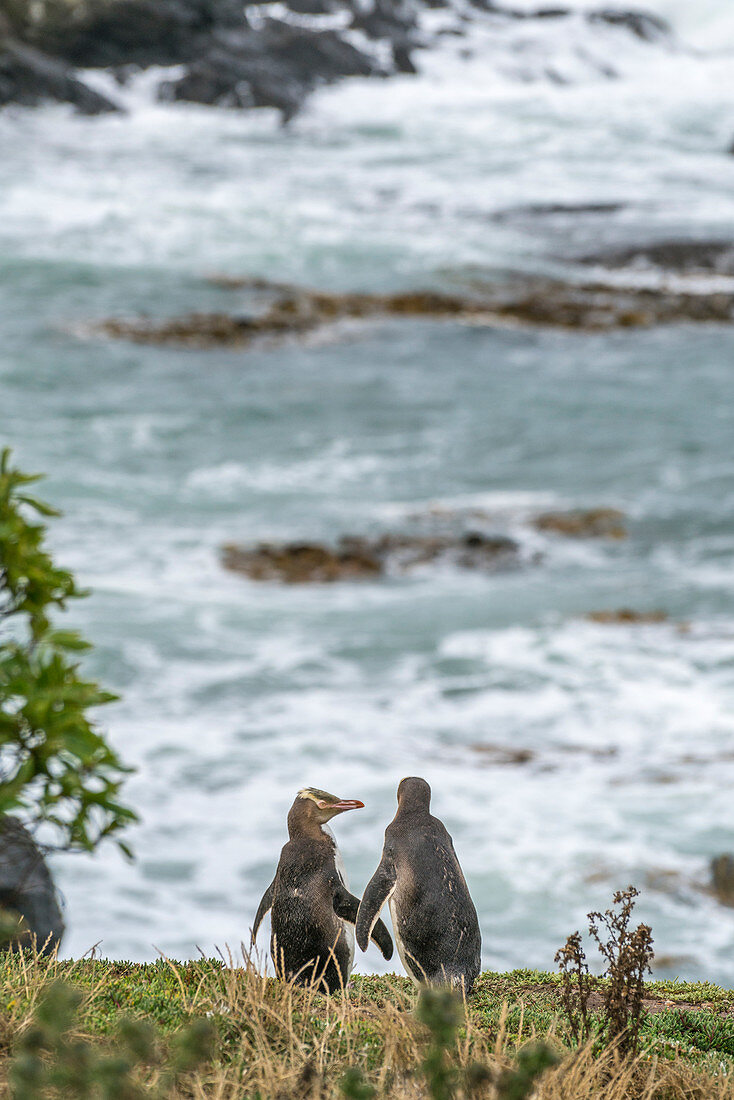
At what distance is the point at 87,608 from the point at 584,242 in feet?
69.5

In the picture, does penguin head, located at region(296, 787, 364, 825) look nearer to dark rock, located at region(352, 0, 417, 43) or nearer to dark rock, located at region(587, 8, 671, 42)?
dark rock, located at region(352, 0, 417, 43)

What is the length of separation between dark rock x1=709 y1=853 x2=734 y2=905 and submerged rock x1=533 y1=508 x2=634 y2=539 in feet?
25.5

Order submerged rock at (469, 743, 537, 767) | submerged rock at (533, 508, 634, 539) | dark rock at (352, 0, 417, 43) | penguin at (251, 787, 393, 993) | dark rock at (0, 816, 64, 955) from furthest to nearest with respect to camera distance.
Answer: dark rock at (352, 0, 417, 43)
submerged rock at (533, 508, 634, 539)
submerged rock at (469, 743, 537, 767)
dark rock at (0, 816, 64, 955)
penguin at (251, 787, 393, 993)

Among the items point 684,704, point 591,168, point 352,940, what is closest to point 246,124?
point 591,168

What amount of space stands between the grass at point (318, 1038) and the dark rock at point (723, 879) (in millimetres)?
3611

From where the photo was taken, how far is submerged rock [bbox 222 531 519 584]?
Answer: 14070 mm

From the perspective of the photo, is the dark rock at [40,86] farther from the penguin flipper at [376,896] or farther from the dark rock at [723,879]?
the penguin flipper at [376,896]

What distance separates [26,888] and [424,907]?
215 cm

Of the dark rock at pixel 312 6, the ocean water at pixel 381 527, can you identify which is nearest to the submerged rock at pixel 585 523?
the ocean water at pixel 381 527

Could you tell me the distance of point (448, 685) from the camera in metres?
11.3

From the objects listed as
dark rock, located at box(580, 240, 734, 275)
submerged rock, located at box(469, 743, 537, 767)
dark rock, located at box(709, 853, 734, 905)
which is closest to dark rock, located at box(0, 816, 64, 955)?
dark rock, located at box(709, 853, 734, 905)

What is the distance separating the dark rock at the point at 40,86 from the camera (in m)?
48.2

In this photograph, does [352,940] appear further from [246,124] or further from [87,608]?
[246,124]

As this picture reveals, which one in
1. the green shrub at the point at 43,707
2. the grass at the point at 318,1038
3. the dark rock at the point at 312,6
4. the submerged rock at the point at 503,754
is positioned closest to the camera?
the grass at the point at 318,1038
